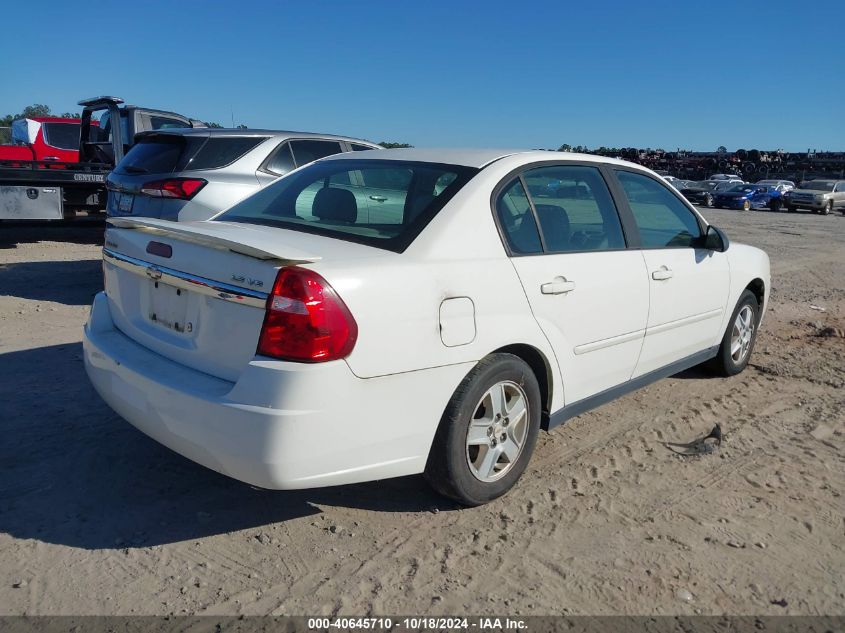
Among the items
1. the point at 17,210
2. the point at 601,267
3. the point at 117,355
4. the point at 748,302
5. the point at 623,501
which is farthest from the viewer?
the point at 17,210

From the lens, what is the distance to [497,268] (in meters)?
3.28

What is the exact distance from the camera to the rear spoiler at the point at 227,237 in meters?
2.75

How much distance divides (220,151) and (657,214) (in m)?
4.32

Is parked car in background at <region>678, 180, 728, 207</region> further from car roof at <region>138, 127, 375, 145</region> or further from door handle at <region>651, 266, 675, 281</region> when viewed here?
door handle at <region>651, 266, 675, 281</region>

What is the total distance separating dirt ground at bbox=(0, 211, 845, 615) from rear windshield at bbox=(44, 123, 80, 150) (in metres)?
14.5

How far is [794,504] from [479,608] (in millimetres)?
1829

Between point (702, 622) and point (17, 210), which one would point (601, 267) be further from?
point (17, 210)

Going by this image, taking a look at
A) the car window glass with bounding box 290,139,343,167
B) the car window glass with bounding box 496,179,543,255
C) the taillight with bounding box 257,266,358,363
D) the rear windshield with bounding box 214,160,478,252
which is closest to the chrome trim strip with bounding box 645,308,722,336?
the car window glass with bounding box 496,179,543,255

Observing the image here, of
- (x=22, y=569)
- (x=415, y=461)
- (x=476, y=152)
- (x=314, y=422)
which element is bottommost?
(x=22, y=569)

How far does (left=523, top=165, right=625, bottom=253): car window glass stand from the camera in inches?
147

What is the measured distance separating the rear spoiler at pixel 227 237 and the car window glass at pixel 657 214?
2272 mm

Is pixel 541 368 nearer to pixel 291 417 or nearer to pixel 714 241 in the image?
pixel 291 417

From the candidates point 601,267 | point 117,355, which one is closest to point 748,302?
point 601,267

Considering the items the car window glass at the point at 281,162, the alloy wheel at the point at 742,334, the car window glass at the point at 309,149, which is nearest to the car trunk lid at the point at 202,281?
the alloy wheel at the point at 742,334
